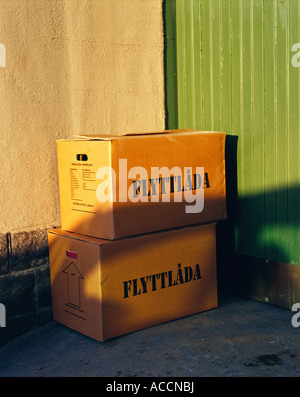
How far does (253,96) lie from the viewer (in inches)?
147

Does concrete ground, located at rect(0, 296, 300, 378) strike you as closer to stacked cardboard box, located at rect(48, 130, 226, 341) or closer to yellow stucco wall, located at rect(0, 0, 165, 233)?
stacked cardboard box, located at rect(48, 130, 226, 341)

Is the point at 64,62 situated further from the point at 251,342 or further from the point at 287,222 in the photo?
the point at 251,342

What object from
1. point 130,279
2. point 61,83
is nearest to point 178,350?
point 130,279

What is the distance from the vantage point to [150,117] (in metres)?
4.14

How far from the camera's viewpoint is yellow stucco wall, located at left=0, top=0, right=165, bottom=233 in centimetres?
345

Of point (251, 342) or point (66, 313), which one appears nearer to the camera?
point (251, 342)

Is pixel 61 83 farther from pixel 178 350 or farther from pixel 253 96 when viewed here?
pixel 178 350

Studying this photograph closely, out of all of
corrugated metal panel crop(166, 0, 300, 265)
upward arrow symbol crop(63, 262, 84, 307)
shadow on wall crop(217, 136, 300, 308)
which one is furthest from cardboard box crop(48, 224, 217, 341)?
corrugated metal panel crop(166, 0, 300, 265)

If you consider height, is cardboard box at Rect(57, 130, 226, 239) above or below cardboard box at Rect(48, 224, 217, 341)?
above

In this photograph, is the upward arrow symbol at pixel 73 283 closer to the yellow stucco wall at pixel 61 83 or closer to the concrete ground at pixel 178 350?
the concrete ground at pixel 178 350

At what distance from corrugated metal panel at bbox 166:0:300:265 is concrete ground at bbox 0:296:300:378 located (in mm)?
497
